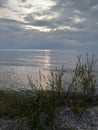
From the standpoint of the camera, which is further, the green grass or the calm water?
the calm water

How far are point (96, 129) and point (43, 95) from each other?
3265 millimetres

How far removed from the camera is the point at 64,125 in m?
8.17

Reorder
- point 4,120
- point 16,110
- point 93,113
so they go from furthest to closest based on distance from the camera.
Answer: point 16,110, point 93,113, point 4,120

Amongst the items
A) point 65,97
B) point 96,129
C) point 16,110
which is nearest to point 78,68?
point 65,97

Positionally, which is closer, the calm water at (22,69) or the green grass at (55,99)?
the green grass at (55,99)

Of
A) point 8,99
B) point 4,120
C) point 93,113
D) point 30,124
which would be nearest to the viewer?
point 30,124

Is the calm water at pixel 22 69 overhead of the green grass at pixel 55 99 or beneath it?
beneath

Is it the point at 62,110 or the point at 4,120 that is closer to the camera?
the point at 4,120

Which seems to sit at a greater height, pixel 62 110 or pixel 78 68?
pixel 78 68

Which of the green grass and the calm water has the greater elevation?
the green grass

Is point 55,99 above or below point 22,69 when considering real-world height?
above

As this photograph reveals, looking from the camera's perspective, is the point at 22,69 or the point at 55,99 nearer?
the point at 55,99

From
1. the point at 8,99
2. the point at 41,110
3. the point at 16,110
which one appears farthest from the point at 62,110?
the point at 8,99

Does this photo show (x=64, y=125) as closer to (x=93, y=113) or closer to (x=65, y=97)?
(x=93, y=113)
